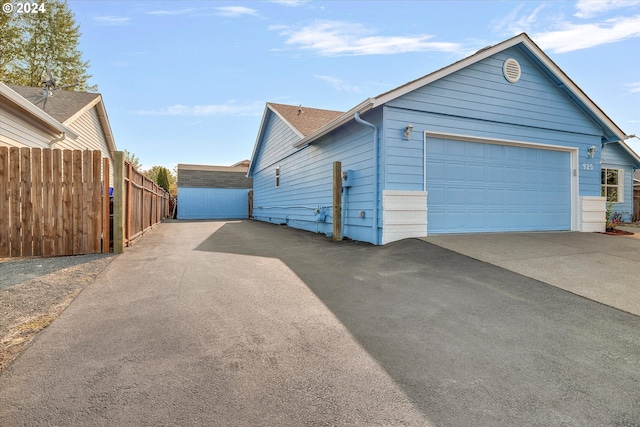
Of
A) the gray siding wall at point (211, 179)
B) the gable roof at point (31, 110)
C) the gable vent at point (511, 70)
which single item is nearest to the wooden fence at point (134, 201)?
the gable roof at point (31, 110)

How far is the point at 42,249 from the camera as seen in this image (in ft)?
18.6

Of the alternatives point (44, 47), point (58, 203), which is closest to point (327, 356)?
point (58, 203)

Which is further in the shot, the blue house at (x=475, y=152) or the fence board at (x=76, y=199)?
the blue house at (x=475, y=152)

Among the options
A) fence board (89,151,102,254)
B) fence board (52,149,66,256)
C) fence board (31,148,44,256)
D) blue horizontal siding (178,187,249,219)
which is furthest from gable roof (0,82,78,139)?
blue horizontal siding (178,187,249,219)

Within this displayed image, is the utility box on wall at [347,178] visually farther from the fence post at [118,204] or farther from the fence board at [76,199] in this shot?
the fence board at [76,199]

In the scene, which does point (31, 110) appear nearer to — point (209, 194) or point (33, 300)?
point (33, 300)

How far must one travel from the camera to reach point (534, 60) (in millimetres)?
8453

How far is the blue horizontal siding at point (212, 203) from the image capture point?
22906mm

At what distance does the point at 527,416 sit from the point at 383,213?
5434 mm

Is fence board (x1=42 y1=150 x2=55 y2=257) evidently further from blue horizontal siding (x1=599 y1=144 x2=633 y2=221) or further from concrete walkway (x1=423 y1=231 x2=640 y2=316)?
blue horizontal siding (x1=599 y1=144 x2=633 y2=221)

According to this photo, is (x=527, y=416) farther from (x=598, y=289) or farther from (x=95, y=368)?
(x=598, y=289)

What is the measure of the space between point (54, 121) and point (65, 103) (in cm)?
409

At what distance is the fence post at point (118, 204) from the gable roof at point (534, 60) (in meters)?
4.99

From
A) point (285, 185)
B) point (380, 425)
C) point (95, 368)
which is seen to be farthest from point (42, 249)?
point (285, 185)
